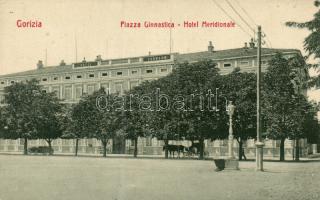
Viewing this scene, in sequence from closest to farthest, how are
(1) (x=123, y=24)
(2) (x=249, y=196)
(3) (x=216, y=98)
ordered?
1. (2) (x=249, y=196)
2. (1) (x=123, y=24)
3. (3) (x=216, y=98)

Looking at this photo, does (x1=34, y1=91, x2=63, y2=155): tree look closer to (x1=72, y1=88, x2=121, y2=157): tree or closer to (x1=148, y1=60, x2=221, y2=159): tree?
(x1=72, y1=88, x2=121, y2=157): tree

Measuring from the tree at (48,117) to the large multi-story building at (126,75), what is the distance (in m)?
2.07

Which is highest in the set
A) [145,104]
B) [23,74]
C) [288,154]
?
[23,74]

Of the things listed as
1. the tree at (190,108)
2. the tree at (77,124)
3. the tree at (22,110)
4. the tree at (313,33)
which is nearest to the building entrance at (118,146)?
the tree at (77,124)

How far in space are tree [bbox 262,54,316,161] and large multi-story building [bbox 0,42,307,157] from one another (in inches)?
646

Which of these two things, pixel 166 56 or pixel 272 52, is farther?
pixel 166 56

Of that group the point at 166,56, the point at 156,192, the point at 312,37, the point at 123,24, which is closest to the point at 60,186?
the point at 156,192

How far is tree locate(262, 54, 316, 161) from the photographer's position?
3900cm

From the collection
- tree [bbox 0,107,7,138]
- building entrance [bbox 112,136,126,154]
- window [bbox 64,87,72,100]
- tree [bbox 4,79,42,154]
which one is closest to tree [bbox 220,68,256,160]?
tree [bbox 4,79,42,154]

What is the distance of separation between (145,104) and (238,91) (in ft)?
30.6

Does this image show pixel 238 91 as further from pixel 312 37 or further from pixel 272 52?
pixel 312 37

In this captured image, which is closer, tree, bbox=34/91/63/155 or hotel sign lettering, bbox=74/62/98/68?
tree, bbox=34/91/63/155

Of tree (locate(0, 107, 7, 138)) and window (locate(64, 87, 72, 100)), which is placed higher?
window (locate(64, 87, 72, 100))

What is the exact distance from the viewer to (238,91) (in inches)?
1695
